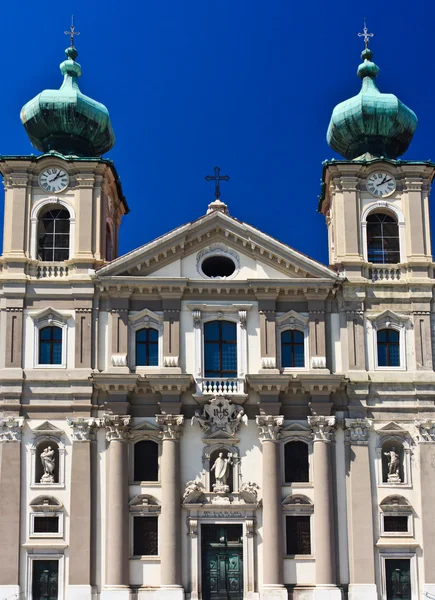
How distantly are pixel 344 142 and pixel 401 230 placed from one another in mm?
3937

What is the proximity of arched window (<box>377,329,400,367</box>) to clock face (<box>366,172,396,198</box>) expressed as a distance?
474 cm

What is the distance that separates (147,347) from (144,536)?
5938 mm

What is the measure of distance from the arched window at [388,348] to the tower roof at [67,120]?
38.9 ft

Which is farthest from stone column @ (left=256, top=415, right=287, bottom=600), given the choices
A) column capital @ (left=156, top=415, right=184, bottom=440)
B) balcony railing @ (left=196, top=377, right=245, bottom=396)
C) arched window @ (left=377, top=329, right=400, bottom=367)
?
arched window @ (left=377, top=329, right=400, bottom=367)

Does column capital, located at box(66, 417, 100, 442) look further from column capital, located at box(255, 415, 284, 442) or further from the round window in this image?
the round window

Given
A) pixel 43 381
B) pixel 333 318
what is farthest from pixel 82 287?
pixel 333 318

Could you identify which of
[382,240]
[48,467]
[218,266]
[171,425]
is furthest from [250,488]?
[382,240]

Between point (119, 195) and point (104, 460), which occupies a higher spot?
point (119, 195)

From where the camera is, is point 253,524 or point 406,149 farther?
point 406,149

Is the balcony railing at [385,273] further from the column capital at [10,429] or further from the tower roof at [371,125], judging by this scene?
the column capital at [10,429]

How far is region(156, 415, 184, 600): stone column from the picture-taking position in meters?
35.5

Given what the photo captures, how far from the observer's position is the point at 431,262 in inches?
1531

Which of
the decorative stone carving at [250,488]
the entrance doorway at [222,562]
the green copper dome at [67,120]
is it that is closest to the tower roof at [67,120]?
the green copper dome at [67,120]

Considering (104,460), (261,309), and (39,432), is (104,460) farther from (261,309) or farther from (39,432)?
(261,309)
